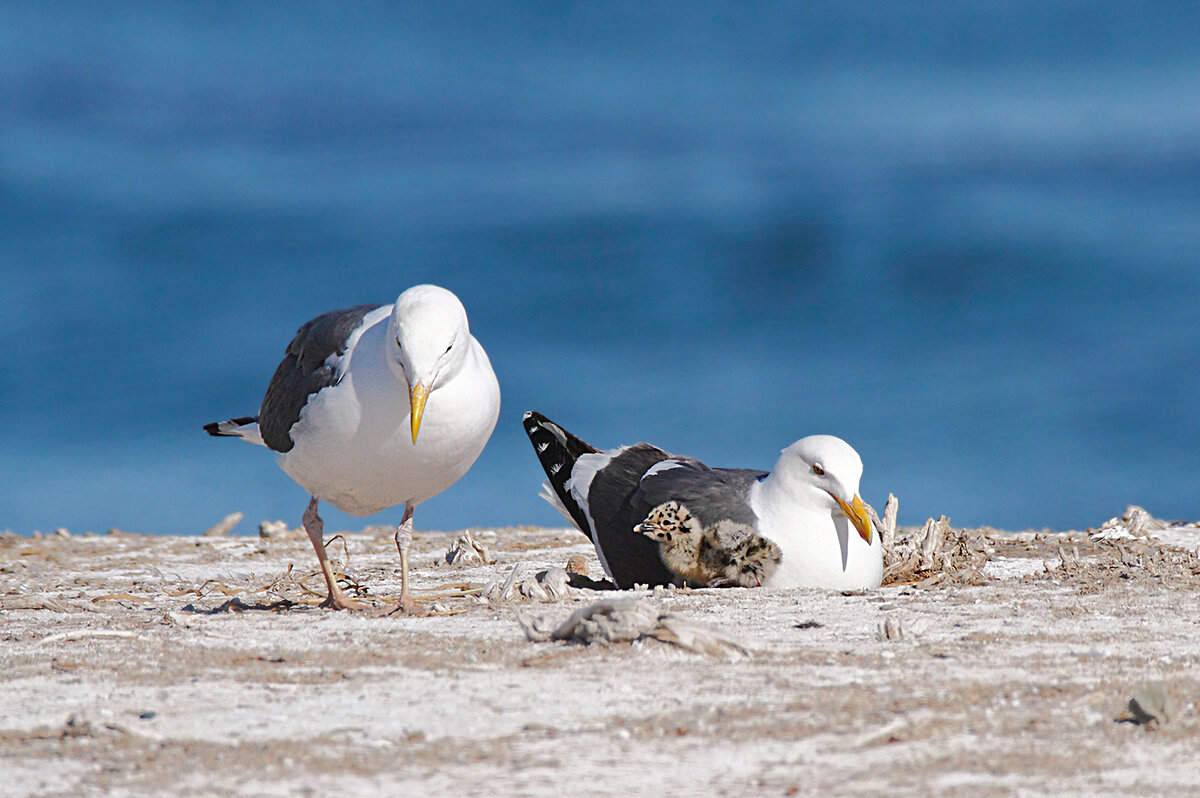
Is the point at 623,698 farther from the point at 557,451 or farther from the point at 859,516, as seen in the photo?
the point at 557,451

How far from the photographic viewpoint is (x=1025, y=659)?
3.95 meters

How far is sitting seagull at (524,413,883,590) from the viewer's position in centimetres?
643

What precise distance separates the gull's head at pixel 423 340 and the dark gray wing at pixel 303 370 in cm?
59

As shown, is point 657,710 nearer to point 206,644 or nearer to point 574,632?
point 574,632

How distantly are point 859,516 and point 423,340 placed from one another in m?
2.70

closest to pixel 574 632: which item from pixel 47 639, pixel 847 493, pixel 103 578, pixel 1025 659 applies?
pixel 1025 659

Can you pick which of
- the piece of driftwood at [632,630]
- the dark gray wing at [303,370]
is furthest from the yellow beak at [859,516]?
the dark gray wing at [303,370]

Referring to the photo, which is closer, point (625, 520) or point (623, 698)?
point (623, 698)

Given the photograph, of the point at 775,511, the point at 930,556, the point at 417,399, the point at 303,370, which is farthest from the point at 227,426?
the point at 930,556

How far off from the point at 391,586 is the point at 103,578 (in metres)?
2.56

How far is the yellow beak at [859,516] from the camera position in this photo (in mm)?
6414

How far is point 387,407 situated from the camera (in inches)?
224

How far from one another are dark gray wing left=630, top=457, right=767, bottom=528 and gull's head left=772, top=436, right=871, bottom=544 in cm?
29

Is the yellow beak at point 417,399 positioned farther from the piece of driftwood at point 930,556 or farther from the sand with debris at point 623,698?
the piece of driftwood at point 930,556
